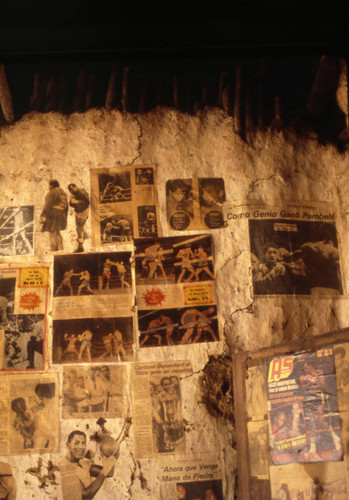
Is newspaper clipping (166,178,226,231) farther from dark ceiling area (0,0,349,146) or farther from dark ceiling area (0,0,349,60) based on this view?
dark ceiling area (0,0,349,60)

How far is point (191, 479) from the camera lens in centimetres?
218

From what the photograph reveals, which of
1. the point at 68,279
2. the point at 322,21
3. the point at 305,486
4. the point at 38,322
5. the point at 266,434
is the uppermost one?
the point at 322,21

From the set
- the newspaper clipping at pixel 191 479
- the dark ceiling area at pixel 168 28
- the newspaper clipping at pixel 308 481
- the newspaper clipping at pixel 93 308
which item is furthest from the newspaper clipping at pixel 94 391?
the dark ceiling area at pixel 168 28

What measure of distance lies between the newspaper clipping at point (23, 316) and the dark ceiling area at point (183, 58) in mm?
807

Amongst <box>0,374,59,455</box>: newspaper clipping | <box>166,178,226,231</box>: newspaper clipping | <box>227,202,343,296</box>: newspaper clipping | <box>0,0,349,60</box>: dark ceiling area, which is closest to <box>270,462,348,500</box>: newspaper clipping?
<box>227,202,343,296</box>: newspaper clipping

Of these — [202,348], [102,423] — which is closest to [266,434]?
[202,348]

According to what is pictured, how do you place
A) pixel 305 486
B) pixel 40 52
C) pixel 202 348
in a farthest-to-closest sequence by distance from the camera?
pixel 202 348 → pixel 40 52 → pixel 305 486

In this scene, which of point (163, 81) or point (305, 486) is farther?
point (163, 81)

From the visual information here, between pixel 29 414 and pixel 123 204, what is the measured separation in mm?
1035

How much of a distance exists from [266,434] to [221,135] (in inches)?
54.8

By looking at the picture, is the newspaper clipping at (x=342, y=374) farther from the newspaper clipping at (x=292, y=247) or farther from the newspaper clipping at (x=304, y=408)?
the newspaper clipping at (x=292, y=247)

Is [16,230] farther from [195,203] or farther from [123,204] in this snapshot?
[195,203]

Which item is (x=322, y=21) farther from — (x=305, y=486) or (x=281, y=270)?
(x=305, y=486)

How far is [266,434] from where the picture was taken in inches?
78.1
